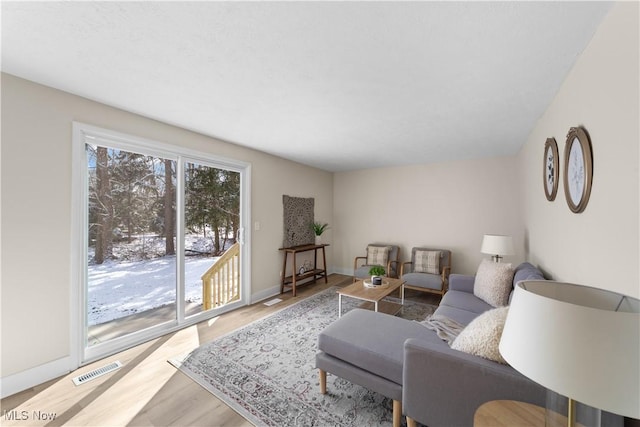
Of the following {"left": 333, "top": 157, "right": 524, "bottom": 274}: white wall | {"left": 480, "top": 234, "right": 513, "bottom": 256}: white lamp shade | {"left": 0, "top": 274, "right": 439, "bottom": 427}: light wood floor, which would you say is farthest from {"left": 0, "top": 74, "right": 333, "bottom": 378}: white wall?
{"left": 480, "top": 234, "right": 513, "bottom": 256}: white lamp shade

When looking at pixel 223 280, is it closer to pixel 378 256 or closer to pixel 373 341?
pixel 373 341

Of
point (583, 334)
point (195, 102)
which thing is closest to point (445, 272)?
point (583, 334)

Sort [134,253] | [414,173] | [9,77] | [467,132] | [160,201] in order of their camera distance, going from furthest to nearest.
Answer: [414,173] → [467,132] → [160,201] → [134,253] → [9,77]

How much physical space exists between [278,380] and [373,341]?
89cm

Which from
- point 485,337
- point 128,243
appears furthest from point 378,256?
point 128,243

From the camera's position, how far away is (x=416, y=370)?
1339 mm

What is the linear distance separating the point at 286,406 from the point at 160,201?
7.78 feet

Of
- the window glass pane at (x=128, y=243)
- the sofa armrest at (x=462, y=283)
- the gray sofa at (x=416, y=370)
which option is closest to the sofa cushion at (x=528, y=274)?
the gray sofa at (x=416, y=370)

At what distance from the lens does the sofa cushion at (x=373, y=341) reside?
1550 mm

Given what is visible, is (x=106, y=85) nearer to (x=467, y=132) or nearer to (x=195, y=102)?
(x=195, y=102)

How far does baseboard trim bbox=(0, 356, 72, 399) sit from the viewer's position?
5.91 feet

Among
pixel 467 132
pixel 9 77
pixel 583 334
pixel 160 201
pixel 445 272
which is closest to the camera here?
pixel 583 334

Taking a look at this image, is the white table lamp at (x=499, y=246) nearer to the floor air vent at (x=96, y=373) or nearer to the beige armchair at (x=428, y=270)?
the beige armchair at (x=428, y=270)

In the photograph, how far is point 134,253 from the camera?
258 centimetres
